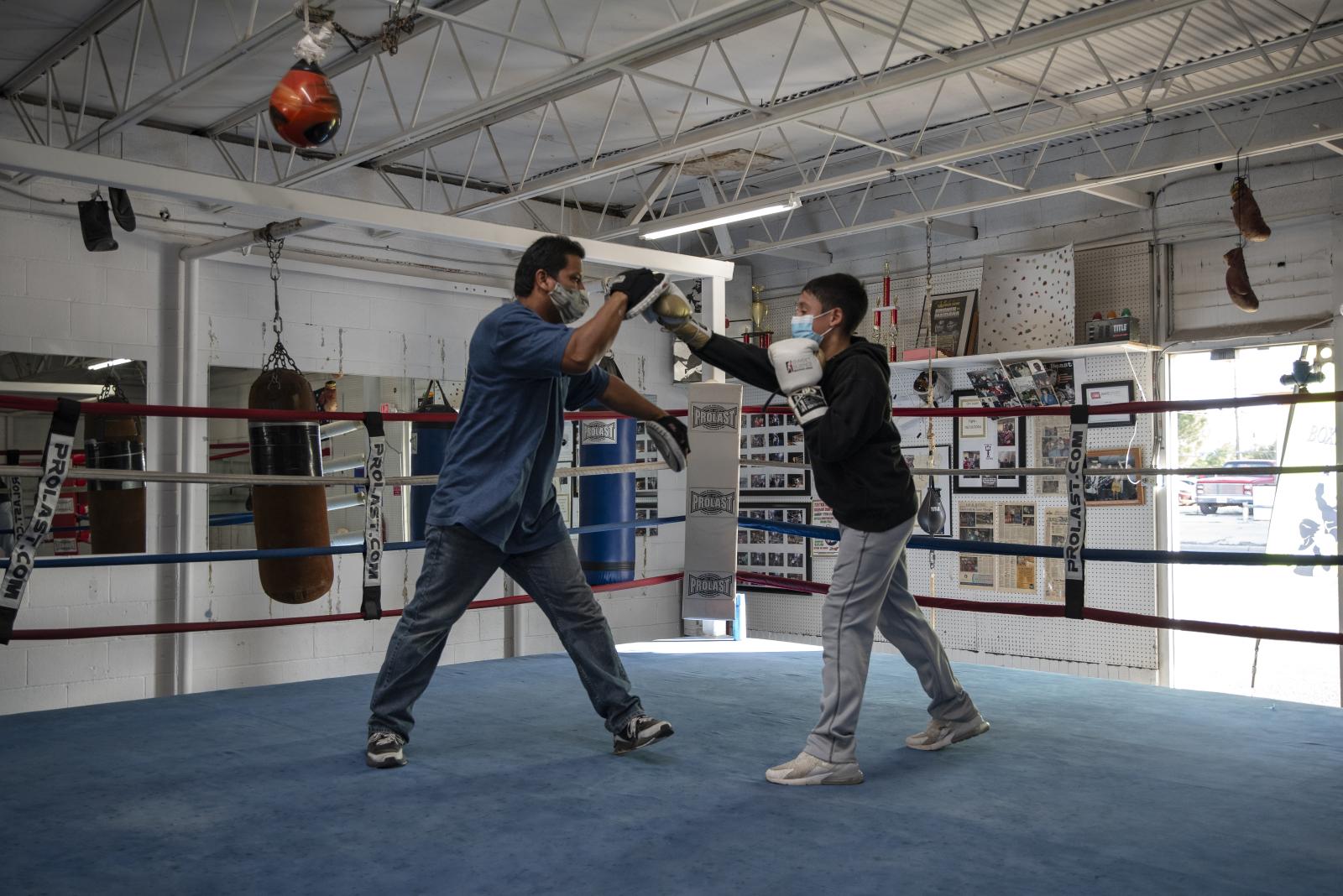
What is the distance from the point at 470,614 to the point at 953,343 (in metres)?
3.82

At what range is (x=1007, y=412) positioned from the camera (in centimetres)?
349

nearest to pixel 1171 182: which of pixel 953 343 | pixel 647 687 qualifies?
pixel 953 343

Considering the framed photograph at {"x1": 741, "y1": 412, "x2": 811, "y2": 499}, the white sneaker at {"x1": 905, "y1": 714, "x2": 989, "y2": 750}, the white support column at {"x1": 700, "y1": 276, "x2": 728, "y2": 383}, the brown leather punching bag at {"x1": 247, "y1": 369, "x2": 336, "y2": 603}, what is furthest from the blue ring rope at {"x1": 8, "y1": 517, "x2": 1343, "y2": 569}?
the framed photograph at {"x1": 741, "y1": 412, "x2": 811, "y2": 499}

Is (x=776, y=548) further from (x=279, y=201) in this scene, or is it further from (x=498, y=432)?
(x=498, y=432)

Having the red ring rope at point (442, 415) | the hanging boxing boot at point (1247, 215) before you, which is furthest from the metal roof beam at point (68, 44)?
the hanging boxing boot at point (1247, 215)

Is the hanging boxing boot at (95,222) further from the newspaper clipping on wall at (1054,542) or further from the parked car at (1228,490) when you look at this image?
the parked car at (1228,490)

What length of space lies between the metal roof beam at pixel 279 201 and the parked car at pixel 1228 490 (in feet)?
10.2

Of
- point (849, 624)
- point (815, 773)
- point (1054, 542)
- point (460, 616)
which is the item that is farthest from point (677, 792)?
point (1054, 542)

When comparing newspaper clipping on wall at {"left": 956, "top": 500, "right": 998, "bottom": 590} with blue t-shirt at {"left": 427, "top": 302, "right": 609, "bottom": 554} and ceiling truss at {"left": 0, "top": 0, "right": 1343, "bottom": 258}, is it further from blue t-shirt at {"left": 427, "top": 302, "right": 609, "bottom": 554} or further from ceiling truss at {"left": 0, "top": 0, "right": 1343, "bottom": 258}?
blue t-shirt at {"left": 427, "top": 302, "right": 609, "bottom": 554}

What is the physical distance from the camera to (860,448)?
2572 mm

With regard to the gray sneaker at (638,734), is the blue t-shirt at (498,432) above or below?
above

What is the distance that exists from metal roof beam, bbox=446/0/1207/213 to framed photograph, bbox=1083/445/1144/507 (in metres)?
2.62

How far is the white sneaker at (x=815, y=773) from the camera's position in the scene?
2396 mm

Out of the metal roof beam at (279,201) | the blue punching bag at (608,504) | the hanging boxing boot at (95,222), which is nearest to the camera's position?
the metal roof beam at (279,201)
